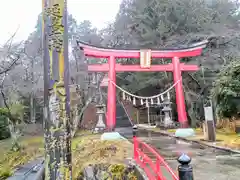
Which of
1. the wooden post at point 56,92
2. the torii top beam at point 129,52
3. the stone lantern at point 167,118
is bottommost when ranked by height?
the stone lantern at point 167,118

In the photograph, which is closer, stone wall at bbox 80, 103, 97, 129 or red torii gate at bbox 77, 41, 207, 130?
red torii gate at bbox 77, 41, 207, 130

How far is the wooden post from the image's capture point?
8.50 ft

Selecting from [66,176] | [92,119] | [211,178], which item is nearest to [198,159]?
[211,178]

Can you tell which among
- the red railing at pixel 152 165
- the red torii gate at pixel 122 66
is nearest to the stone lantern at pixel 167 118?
the red torii gate at pixel 122 66

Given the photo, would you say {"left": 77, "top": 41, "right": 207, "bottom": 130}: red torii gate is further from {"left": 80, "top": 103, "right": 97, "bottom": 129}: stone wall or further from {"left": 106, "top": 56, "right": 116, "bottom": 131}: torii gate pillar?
{"left": 80, "top": 103, "right": 97, "bottom": 129}: stone wall

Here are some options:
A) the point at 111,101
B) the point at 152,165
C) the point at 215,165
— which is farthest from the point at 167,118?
the point at 152,165

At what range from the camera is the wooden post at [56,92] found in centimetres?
259

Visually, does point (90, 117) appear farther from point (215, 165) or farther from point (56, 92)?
point (56, 92)

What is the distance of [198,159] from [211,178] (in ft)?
6.43

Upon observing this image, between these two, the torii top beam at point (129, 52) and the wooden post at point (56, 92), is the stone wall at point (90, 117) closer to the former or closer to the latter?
the torii top beam at point (129, 52)

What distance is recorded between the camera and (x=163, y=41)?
1975 cm

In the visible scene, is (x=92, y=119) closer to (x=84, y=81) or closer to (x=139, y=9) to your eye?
(x=84, y=81)

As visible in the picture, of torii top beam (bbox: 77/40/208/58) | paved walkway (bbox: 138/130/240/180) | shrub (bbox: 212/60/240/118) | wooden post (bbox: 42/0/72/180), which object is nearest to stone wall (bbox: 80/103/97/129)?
torii top beam (bbox: 77/40/208/58)

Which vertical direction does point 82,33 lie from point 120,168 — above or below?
above
